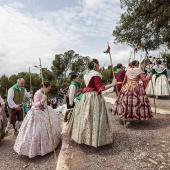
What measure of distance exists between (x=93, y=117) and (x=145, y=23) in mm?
10947

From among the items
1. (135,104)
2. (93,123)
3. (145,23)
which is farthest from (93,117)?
(145,23)

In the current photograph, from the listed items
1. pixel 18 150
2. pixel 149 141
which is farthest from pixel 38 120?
pixel 149 141

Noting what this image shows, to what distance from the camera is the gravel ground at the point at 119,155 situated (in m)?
3.79

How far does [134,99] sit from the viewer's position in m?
5.68

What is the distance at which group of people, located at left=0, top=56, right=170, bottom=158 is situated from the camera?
4.36 metres

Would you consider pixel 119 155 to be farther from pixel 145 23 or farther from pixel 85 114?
pixel 145 23

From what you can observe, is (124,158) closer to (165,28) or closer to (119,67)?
(119,67)

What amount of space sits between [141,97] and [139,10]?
8.97 meters

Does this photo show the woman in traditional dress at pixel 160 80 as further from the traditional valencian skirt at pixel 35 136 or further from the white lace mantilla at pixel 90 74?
the traditional valencian skirt at pixel 35 136

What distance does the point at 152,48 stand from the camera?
14250 millimetres

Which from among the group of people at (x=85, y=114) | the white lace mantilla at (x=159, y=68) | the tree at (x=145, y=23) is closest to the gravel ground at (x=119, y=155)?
the group of people at (x=85, y=114)

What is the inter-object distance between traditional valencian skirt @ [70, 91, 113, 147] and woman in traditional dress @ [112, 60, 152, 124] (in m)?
1.31

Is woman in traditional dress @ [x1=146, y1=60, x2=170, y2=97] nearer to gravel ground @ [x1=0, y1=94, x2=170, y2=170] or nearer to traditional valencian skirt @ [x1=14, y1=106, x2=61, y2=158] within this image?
gravel ground @ [x1=0, y1=94, x2=170, y2=170]

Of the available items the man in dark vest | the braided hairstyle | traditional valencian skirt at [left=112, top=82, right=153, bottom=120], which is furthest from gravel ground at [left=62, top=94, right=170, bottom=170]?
the man in dark vest
